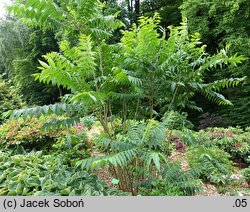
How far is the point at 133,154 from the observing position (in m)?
2.53

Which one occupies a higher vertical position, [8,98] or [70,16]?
[8,98]

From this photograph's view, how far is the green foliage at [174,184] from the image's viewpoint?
288 cm

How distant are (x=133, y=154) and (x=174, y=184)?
0.82 meters

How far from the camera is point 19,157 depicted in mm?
4000

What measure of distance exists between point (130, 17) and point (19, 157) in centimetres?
918

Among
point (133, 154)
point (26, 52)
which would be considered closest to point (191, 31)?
point (133, 154)

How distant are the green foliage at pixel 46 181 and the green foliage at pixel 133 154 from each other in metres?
0.30

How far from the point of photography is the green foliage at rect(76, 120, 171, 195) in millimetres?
2414

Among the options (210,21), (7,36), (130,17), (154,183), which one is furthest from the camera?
(7,36)

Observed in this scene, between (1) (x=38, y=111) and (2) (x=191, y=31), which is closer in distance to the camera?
(1) (x=38, y=111)

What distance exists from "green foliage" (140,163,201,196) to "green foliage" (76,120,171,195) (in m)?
0.17

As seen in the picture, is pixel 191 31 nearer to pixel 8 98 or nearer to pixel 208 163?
pixel 208 163
